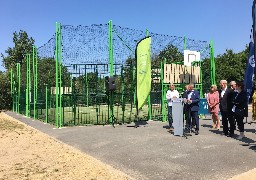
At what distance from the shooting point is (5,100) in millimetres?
29656

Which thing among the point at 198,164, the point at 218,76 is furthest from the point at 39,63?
the point at 218,76

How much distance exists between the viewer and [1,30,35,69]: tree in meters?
54.9

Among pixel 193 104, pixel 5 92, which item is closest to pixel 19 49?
pixel 5 92

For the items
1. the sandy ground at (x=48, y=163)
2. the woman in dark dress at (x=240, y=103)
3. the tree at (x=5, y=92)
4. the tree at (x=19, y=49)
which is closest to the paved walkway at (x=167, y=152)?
the sandy ground at (x=48, y=163)

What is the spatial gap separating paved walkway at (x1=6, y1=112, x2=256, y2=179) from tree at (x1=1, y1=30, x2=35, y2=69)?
157 ft

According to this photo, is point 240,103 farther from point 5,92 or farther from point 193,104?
point 5,92

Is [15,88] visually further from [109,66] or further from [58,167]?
[58,167]

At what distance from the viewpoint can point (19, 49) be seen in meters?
55.9

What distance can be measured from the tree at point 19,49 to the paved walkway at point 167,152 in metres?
47.7

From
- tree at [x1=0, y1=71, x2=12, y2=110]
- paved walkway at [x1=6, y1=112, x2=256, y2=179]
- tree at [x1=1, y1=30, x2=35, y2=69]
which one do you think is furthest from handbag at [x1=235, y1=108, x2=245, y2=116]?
tree at [x1=1, y1=30, x2=35, y2=69]

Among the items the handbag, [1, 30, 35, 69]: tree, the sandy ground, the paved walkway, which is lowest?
the sandy ground

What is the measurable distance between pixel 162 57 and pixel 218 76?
32.9 meters

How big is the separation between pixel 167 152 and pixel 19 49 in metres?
53.6

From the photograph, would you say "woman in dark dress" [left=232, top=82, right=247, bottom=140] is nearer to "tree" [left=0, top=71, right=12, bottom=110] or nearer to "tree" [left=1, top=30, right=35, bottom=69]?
"tree" [left=0, top=71, right=12, bottom=110]
